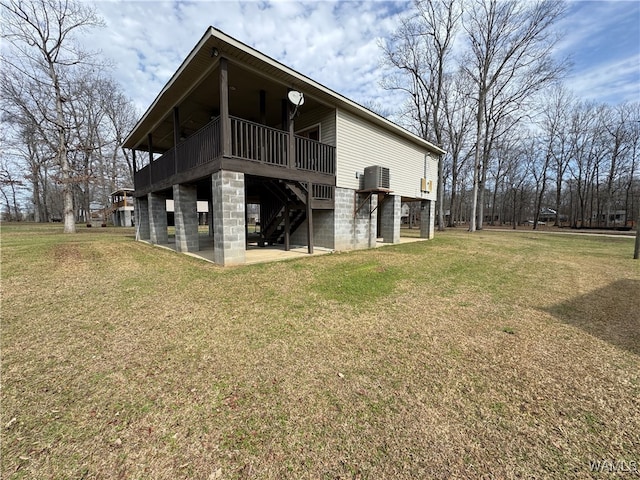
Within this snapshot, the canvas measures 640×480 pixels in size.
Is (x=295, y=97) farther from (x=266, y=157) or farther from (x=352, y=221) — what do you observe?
(x=352, y=221)

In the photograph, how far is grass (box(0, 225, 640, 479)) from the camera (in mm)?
1546

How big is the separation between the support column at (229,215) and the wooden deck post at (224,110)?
0.65m

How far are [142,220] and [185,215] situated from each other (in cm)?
646

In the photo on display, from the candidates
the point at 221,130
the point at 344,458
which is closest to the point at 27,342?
the point at 344,458

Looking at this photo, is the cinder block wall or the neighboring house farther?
the cinder block wall

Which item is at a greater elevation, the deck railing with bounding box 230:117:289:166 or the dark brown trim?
the deck railing with bounding box 230:117:289:166

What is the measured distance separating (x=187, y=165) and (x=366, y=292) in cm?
708

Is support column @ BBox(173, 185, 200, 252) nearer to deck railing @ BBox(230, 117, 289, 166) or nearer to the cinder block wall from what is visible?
deck railing @ BBox(230, 117, 289, 166)

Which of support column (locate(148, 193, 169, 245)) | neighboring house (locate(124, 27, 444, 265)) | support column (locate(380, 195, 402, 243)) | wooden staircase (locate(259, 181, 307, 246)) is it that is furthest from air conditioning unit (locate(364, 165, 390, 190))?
support column (locate(148, 193, 169, 245))

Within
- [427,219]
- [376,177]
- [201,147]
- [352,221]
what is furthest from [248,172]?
[427,219]

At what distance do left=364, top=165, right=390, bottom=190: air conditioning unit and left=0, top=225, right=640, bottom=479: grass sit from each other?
566cm

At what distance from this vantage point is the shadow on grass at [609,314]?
318 cm

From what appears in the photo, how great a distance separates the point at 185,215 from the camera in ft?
28.6

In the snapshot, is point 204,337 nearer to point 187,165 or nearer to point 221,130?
point 221,130
